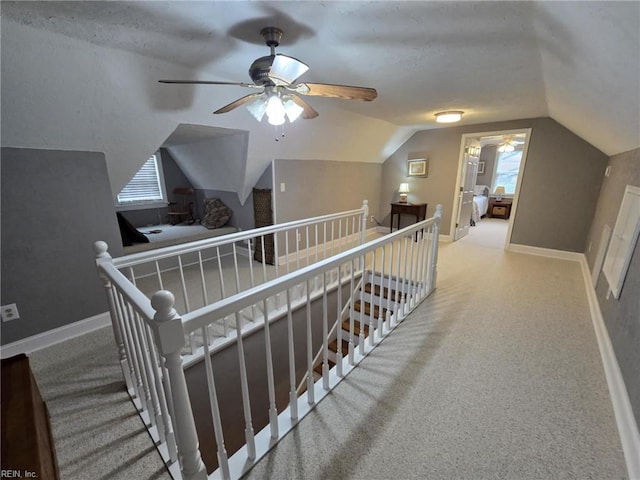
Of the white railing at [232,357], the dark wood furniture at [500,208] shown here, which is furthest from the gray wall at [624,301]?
the dark wood furniture at [500,208]

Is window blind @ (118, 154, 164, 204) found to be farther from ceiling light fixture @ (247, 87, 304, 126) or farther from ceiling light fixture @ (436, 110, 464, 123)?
ceiling light fixture @ (436, 110, 464, 123)

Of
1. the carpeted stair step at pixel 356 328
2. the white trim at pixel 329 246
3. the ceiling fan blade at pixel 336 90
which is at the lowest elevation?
the carpeted stair step at pixel 356 328

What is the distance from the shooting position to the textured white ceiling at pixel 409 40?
1.27m

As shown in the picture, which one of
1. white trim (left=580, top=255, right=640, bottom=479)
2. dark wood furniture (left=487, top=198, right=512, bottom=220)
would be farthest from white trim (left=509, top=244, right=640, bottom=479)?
dark wood furniture (left=487, top=198, right=512, bottom=220)

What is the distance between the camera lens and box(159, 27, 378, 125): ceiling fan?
1.41 m

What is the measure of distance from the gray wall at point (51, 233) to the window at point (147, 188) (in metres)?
2.59

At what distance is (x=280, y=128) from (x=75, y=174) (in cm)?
200

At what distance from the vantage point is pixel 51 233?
82.8 inches

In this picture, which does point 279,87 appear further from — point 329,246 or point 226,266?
point 329,246

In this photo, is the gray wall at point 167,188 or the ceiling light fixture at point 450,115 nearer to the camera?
the ceiling light fixture at point 450,115

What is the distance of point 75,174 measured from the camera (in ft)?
7.08

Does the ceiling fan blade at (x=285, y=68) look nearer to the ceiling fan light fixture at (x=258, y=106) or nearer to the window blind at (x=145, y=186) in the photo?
the ceiling fan light fixture at (x=258, y=106)

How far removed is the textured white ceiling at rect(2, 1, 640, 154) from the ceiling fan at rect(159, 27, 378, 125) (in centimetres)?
20

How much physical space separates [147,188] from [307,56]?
4183 millimetres
